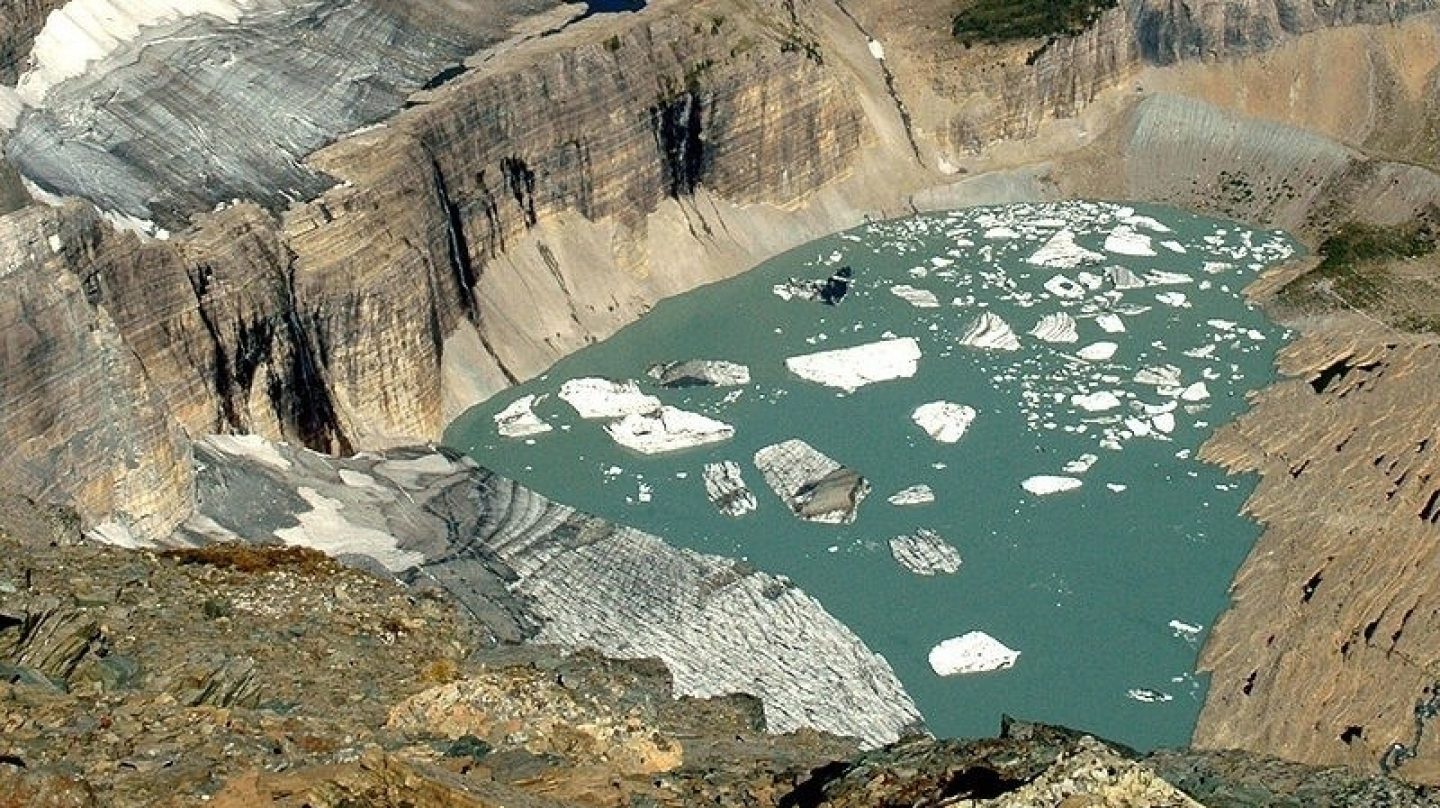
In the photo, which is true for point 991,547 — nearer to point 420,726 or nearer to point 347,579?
point 347,579

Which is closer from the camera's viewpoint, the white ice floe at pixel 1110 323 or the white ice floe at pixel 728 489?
the white ice floe at pixel 728 489

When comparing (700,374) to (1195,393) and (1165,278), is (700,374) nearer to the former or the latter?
(1195,393)

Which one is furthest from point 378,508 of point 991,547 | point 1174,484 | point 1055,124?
point 1055,124

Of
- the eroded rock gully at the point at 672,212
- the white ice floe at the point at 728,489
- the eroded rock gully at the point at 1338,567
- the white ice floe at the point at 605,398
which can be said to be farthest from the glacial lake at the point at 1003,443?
the eroded rock gully at the point at 672,212

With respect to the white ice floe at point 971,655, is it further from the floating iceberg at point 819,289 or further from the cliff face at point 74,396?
the floating iceberg at point 819,289

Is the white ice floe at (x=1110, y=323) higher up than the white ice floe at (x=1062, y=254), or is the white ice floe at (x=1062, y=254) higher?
the white ice floe at (x=1062, y=254)

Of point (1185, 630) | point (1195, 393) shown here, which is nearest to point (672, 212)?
point (1195, 393)
